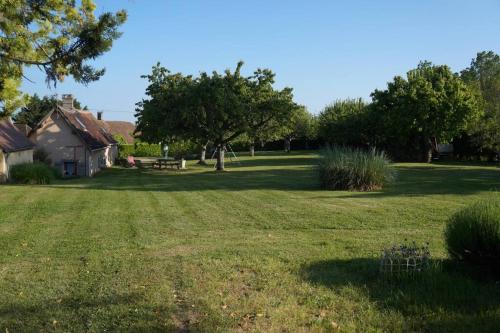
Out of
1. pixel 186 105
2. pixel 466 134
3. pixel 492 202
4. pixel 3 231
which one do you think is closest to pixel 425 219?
pixel 492 202

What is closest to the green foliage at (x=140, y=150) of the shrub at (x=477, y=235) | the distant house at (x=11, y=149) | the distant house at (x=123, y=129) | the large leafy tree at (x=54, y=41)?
the distant house at (x=123, y=129)

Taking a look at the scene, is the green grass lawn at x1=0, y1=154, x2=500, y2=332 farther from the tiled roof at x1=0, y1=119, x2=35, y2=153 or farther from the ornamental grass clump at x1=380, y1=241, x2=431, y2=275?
the tiled roof at x1=0, y1=119, x2=35, y2=153

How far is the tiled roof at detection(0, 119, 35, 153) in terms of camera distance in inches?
1271

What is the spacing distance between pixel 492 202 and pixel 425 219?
16.7 ft

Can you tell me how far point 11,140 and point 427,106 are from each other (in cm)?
3283

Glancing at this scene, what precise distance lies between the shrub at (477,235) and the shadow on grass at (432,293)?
0.88 ft

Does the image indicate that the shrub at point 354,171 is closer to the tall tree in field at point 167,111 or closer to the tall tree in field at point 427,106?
the tall tree in field at point 167,111

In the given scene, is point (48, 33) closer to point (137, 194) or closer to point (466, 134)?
point (137, 194)

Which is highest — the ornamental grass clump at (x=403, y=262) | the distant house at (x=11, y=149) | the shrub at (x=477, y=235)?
the distant house at (x=11, y=149)

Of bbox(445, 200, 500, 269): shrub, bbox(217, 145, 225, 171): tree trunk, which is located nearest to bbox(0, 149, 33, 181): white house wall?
bbox(217, 145, 225, 171): tree trunk

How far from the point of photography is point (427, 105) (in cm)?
4353

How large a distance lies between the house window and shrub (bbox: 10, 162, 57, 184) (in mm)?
9434

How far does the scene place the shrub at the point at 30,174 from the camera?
29.8 meters

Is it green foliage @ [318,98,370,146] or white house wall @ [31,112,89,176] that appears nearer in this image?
white house wall @ [31,112,89,176]
